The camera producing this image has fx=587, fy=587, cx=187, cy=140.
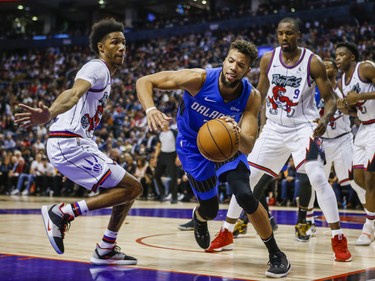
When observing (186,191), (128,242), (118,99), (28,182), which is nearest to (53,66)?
(118,99)

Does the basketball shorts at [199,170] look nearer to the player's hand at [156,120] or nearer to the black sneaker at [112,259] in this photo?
the black sneaker at [112,259]

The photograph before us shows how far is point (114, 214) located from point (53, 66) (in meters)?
27.0

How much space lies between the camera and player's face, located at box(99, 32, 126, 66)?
4.71 meters

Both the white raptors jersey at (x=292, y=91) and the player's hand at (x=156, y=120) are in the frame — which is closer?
the player's hand at (x=156, y=120)

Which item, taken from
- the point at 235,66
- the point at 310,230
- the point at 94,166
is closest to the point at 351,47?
the point at 310,230

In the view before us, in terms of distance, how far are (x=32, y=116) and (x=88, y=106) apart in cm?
80

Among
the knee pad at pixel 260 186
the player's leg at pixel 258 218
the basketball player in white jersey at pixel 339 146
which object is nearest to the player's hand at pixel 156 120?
the player's leg at pixel 258 218

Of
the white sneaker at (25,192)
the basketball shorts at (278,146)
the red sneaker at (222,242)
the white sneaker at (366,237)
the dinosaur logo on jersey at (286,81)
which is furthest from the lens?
the white sneaker at (25,192)

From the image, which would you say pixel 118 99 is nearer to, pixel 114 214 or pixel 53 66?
pixel 53 66

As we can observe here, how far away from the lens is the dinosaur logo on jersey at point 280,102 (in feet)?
19.0

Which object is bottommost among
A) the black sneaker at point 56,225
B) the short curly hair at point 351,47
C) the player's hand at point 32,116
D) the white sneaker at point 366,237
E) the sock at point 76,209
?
the white sneaker at point 366,237

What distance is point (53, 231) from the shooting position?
4293 mm

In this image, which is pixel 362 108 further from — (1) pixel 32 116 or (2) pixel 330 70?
(1) pixel 32 116

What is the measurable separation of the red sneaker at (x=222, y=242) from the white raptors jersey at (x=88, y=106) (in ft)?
5.50
